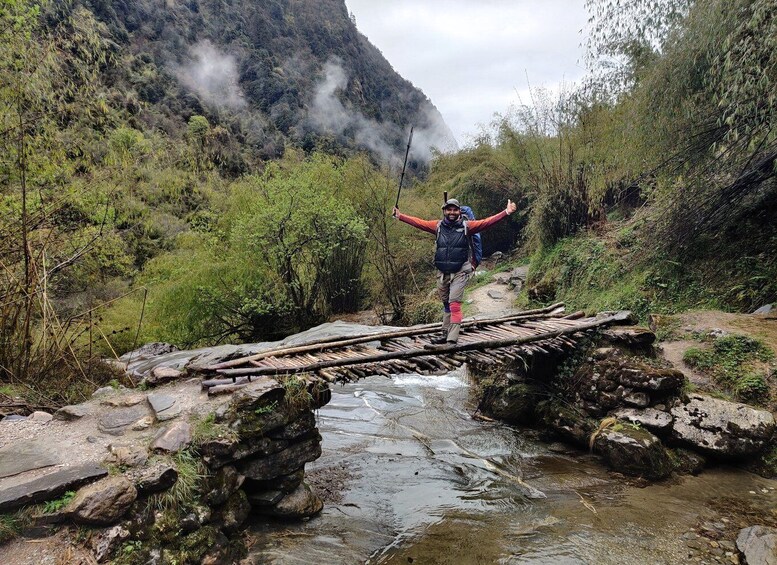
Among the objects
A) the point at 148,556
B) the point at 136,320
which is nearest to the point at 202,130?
the point at 136,320

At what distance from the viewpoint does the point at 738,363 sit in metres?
5.23

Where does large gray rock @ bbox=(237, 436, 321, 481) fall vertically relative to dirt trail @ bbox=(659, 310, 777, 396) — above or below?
below

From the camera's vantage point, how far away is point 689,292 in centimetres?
734

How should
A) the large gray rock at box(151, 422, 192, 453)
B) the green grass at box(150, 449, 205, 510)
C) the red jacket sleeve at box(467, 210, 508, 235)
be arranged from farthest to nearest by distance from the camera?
the red jacket sleeve at box(467, 210, 508, 235) → the large gray rock at box(151, 422, 192, 453) → the green grass at box(150, 449, 205, 510)

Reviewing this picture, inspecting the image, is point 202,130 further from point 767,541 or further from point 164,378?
point 767,541

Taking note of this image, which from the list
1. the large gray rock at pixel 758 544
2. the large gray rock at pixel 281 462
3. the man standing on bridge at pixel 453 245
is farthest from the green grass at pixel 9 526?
the large gray rock at pixel 758 544

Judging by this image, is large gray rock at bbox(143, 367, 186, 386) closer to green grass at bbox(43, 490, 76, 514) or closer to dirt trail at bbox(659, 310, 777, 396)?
green grass at bbox(43, 490, 76, 514)

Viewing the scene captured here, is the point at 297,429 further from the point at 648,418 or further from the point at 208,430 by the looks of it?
the point at 648,418

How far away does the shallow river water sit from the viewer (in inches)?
137

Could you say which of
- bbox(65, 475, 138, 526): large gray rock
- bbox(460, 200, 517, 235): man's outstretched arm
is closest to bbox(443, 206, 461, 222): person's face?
bbox(460, 200, 517, 235): man's outstretched arm

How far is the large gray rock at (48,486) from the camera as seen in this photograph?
2.54m

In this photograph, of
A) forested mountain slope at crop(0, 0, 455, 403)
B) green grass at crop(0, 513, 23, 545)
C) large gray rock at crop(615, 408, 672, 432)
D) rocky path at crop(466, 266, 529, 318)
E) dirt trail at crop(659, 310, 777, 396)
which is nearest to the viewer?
green grass at crop(0, 513, 23, 545)

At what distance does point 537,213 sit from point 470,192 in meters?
7.86

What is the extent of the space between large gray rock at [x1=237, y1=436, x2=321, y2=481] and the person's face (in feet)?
8.87
